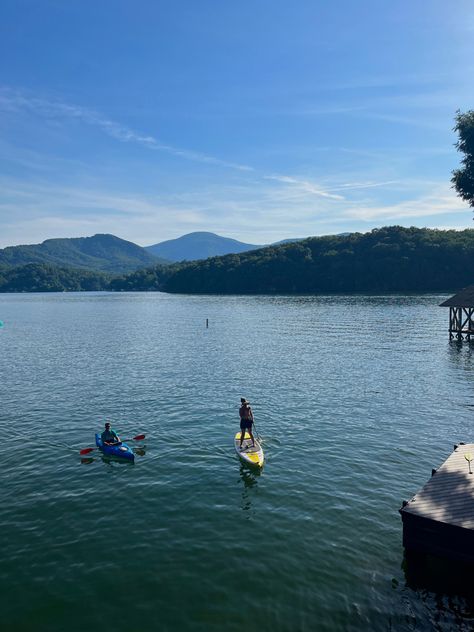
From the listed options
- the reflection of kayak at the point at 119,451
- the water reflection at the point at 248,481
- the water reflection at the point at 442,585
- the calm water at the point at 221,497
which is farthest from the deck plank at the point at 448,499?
the reflection of kayak at the point at 119,451

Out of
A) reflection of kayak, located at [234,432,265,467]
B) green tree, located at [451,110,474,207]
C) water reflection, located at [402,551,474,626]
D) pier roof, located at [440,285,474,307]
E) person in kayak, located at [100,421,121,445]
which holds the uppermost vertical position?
green tree, located at [451,110,474,207]

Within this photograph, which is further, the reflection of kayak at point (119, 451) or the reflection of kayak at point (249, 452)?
the reflection of kayak at point (119, 451)

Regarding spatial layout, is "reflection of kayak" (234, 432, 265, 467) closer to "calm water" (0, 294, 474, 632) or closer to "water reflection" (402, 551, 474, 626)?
"calm water" (0, 294, 474, 632)

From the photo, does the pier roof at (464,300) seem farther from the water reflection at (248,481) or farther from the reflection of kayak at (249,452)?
the water reflection at (248,481)

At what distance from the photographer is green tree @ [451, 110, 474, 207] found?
35.5m

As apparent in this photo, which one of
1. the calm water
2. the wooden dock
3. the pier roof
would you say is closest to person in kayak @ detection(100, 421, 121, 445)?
the calm water

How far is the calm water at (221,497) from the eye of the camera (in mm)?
13250

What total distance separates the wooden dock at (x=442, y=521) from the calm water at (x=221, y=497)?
134 cm

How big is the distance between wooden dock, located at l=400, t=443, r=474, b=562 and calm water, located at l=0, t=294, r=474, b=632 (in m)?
1.34

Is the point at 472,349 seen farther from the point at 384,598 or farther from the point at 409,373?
the point at 384,598

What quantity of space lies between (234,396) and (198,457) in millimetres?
12502

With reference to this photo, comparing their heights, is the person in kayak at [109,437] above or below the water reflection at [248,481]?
above

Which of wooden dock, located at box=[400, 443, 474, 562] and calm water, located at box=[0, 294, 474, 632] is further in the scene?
wooden dock, located at box=[400, 443, 474, 562]

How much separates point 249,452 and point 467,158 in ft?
98.7
